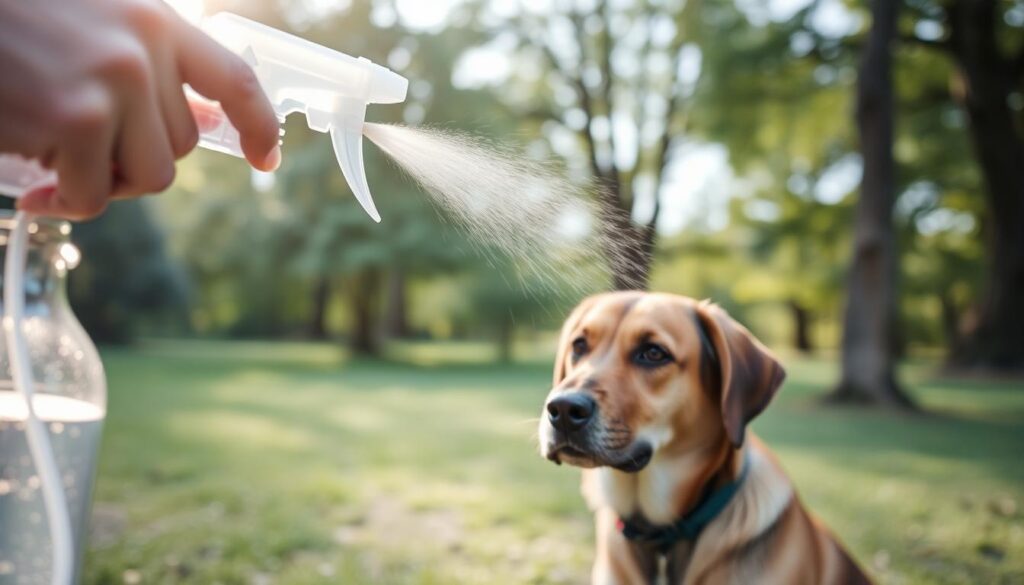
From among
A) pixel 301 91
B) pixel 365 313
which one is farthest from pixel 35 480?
pixel 365 313

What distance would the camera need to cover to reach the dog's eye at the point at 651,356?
9.50 feet

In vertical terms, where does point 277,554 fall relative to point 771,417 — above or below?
above

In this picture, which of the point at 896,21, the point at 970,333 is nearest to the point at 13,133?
the point at 896,21

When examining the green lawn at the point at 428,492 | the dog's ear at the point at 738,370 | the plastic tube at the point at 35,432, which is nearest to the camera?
the plastic tube at the point at 35,432

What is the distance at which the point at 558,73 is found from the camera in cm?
2350

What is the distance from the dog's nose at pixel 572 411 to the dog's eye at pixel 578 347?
520mm

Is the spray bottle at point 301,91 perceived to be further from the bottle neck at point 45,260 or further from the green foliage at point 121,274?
the green foliage at point 121,274

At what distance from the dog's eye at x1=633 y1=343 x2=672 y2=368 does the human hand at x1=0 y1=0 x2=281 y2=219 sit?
218cm

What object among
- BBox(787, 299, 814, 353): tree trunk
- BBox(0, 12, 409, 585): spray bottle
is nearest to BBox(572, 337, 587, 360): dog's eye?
BBox(0, 12, 409, 585): spray bottle

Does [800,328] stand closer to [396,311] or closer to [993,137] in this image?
[396,311]

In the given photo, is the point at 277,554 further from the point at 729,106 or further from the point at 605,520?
the point at 729,106

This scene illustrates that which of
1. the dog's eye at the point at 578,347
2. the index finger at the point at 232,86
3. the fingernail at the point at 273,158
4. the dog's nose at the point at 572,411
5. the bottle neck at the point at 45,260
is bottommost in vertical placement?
the dog's nose at the point at 572,411

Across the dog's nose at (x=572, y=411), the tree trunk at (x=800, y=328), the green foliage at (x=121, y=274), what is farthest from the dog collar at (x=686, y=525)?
the tree trunk at (x=800, y=328)

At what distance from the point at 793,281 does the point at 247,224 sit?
26188 mm
